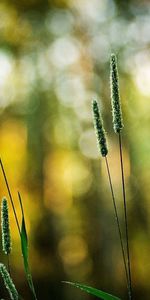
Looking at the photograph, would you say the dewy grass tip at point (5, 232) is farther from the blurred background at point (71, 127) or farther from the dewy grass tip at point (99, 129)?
the blurred background at point (71, 127)

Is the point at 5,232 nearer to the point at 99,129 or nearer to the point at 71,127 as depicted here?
the point at 99,129

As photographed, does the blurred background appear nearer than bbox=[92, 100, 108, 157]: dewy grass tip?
No

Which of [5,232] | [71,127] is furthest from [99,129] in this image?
[71,127]

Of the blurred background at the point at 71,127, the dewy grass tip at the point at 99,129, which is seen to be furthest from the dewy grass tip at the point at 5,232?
the blurred background at the point at 71,127

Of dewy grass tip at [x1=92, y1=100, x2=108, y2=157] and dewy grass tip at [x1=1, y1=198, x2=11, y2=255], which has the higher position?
dewy grass tip at [x1=92, y1=100, x2=108, y2=157]

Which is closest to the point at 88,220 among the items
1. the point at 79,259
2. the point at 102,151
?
the point at 79,259

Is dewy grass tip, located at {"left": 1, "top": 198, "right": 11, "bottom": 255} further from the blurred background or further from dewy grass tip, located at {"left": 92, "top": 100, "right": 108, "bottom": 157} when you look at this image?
the blurred background

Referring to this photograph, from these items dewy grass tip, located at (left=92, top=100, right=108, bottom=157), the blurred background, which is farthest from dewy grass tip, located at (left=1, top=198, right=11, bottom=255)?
the blurred background

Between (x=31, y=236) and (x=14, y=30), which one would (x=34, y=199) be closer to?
(x=31, y=236)
